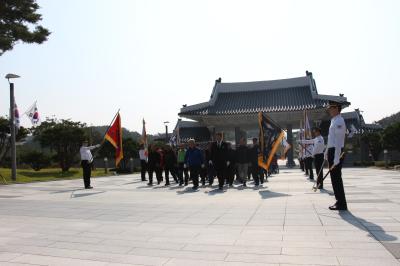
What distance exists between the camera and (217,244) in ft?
17.3

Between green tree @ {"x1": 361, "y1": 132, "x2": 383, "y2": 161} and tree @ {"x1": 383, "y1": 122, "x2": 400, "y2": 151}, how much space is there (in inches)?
76.1

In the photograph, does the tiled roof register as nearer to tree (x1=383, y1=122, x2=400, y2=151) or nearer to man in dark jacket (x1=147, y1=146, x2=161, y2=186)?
tree (x1=383, y1=122, x2=400, y2=151)

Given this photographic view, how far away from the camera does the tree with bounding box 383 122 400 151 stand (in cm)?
3528

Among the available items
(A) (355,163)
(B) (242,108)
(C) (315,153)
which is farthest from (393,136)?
(C) (315,153)

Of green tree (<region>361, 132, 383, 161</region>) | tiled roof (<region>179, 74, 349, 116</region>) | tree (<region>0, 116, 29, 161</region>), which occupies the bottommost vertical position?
green tree (<region>361, 132, 383, 161</region>)

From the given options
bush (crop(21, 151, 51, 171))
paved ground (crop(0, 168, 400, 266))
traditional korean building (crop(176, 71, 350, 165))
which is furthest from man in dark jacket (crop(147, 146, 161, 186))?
bush (crop(21, 151, 51, 171))

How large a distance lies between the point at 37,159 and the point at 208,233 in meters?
37.5

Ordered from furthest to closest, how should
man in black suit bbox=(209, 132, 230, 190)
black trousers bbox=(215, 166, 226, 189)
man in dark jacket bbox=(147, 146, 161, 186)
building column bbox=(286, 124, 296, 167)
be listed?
1. building column bbox=(286, 124, 296, 167)
2. man in dark jacket bbox=(147, 146, 161, 186)
3. man in black suit bbox=(209, 132, 230, 190)
4. black trousers bbox=(215, 166, 226, 189)

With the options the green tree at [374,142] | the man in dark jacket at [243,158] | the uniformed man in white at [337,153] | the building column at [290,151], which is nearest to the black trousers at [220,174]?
the man in dark jacket at [243,158]

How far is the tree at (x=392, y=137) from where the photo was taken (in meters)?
Result: 35.3

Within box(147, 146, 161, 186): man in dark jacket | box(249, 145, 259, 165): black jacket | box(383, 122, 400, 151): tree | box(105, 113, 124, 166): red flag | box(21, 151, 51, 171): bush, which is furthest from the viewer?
box(21, 151, 51, 171): bush

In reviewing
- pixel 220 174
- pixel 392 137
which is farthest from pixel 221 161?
pixel 392 137

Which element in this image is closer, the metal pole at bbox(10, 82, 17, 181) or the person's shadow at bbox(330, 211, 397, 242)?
the person's shadow at bbox(330, 211, 397, 242)

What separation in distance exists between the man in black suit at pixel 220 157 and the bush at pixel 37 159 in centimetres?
3045
